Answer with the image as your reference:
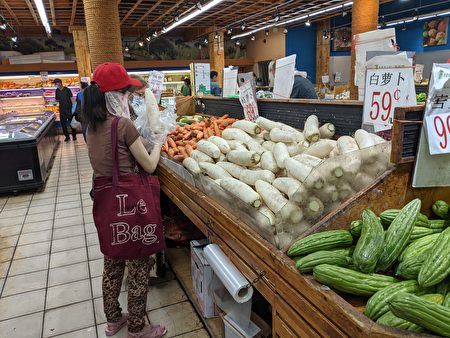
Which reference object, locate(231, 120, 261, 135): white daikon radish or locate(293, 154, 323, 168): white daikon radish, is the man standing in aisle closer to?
locate(231, 120, 261, 135): white daikon radish

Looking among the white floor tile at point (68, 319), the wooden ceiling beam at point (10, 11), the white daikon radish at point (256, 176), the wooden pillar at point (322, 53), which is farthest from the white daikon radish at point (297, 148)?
the wooden pillar at point (322, 53)

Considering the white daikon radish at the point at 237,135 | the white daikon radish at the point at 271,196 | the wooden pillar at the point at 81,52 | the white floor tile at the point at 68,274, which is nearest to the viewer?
the white daikon radish at the point at 271,196

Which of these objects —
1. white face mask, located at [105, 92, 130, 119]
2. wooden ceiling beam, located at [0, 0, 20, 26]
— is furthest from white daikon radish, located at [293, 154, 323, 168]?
wooden ceiling beam, located at [0, 0, 20, 26]

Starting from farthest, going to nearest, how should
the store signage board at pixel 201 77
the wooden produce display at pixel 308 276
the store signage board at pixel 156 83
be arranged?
the store signage board at pixel 201 77 → the store signage board at pixel 156 83 → the wooden produce display at pixel 308 276

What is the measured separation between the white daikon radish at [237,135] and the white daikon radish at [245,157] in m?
0.28

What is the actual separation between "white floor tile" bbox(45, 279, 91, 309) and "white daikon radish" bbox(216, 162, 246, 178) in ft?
5.70

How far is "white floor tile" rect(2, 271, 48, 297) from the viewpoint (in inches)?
120

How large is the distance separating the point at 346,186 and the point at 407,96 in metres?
0.70

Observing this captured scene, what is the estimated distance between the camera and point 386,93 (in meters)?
1.82

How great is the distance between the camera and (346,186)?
1.37 m

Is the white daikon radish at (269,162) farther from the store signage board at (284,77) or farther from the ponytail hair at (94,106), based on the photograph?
the store signage board at (284,77)

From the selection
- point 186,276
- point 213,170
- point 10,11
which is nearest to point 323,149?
point 213,170

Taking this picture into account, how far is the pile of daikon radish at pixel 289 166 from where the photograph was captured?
132 cm

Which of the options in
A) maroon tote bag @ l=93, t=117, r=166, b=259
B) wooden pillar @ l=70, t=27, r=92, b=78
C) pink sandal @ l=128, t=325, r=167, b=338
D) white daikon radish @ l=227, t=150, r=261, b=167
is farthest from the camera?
wooden pillar @ l=70, t=27, r=92, b=78
